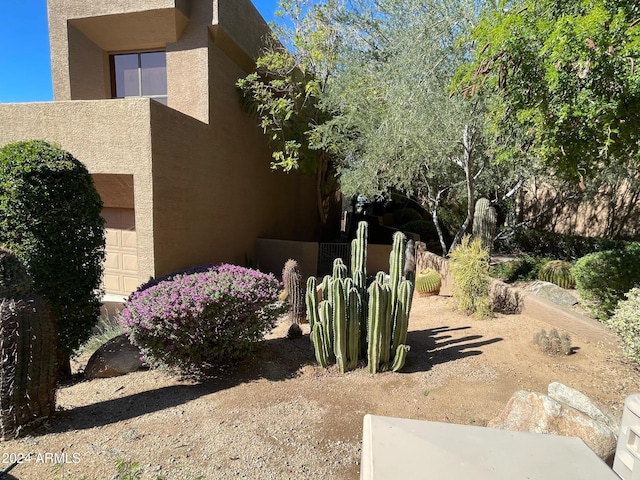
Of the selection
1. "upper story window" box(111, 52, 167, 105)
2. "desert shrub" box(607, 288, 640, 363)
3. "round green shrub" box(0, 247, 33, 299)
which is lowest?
"desert shrub" box(607, 288, 640, 363)

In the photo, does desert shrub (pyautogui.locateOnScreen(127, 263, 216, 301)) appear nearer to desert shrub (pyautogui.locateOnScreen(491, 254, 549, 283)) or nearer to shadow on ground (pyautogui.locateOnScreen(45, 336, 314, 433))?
shadow on ground (pyautogui.locateOnScreen(45, 336, 314, 433))

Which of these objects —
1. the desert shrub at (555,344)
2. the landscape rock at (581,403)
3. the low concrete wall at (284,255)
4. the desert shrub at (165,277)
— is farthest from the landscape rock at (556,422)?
the low concrete wall at (284,255)

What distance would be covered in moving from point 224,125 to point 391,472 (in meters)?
9.86

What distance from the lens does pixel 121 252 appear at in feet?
27.0

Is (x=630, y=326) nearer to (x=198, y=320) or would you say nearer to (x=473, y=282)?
(x=473, y=282)

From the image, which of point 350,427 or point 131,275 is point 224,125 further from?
point 350,427

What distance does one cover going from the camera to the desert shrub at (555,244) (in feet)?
34.1

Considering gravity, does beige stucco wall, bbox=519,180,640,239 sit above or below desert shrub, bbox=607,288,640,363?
above

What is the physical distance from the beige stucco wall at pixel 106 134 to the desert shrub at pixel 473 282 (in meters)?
6.10

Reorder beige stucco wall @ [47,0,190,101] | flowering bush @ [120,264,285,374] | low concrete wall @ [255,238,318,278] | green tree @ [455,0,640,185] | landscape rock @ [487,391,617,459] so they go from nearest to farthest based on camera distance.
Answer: landscape rock @ [487,391,617,459]
green tree @ [455,0,640,185]
flowering bush @ [120,264,285,374]
beige stucco wall @ [47,0,190,101]
low concrete wall @ [255,238,318,278]

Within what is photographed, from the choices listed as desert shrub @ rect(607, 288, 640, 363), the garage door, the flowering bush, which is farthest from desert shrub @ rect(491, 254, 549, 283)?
the garage door

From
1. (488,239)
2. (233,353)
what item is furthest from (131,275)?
(488,239)

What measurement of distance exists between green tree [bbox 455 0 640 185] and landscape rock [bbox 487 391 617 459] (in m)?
3.11

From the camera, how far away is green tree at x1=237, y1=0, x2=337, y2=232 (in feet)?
34.9
